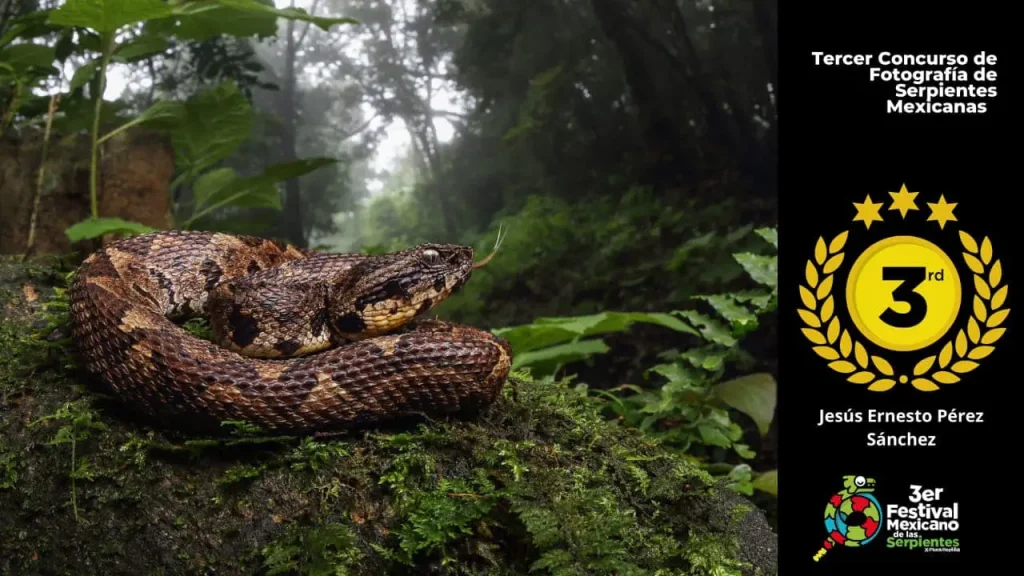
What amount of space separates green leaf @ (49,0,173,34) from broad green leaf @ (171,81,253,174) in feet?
2.99

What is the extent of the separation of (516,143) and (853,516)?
17.6ft

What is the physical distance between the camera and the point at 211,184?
13.3ft

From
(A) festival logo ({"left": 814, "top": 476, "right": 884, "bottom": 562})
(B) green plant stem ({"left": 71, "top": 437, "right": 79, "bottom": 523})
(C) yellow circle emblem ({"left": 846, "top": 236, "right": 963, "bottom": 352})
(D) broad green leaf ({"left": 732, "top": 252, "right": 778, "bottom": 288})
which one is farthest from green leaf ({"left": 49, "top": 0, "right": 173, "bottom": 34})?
(A) festival logo ({"left": 814, "top": 476, "right": 884, "bottom": 562})

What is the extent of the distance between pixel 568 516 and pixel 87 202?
388cm

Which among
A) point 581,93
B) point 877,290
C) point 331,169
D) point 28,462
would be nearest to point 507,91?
point 581,93

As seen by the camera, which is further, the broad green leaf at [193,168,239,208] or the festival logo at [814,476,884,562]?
the broad green leaf at [193,168,239,208]

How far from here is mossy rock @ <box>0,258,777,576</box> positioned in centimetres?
156

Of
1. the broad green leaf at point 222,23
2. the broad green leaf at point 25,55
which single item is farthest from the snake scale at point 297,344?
the broad green leaf at point 25,55

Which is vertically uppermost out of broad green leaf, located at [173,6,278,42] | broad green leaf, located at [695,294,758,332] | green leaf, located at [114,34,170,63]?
broad green leaf, located at [173,6,278,42]

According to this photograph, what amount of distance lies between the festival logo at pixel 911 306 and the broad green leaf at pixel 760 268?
2.92 ft

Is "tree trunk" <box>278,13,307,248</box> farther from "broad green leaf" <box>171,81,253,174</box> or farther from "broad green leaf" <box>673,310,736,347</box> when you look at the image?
"broad green leaf" <box>673,310,736,347</box>

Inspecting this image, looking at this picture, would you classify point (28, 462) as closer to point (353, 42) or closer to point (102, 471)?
point (102, 471)

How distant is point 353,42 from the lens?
684 centimetres

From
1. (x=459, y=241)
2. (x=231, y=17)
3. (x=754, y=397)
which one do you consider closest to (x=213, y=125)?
(x=231, y=17)
